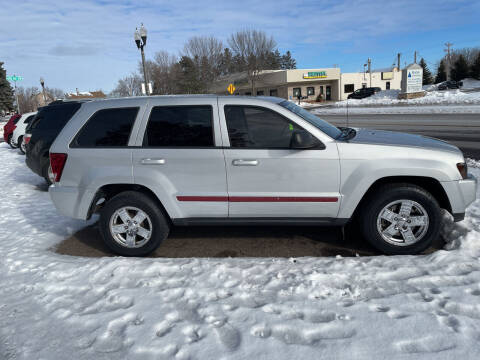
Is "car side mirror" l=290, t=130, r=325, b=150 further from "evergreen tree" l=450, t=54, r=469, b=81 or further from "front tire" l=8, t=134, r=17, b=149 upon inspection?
"evergreen tree" l=450, t=54, r=469, b=81

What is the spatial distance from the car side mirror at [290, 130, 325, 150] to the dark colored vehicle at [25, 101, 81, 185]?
5.64 m

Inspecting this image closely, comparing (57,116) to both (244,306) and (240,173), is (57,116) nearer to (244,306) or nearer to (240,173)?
(240,173)

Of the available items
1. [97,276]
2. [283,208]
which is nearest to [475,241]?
[283,208]

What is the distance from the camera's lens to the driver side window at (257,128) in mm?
4078

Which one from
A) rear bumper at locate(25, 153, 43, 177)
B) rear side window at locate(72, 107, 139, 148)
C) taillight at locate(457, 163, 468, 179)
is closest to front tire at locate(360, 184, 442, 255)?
taillight at locate(457, 163, 468, 179)

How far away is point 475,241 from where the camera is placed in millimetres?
4195

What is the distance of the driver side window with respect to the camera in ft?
13.4

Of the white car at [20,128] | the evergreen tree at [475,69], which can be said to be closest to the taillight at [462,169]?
the white car at [20,128]

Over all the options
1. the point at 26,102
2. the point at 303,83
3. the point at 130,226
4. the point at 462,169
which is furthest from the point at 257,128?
the point at 26,102

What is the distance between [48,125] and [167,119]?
491 centimetres

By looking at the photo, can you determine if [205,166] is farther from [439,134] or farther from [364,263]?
[439,134]

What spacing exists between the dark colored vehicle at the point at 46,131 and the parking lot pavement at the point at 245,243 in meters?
3.25

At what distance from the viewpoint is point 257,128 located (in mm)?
4141

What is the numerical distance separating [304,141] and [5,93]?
7005cm
